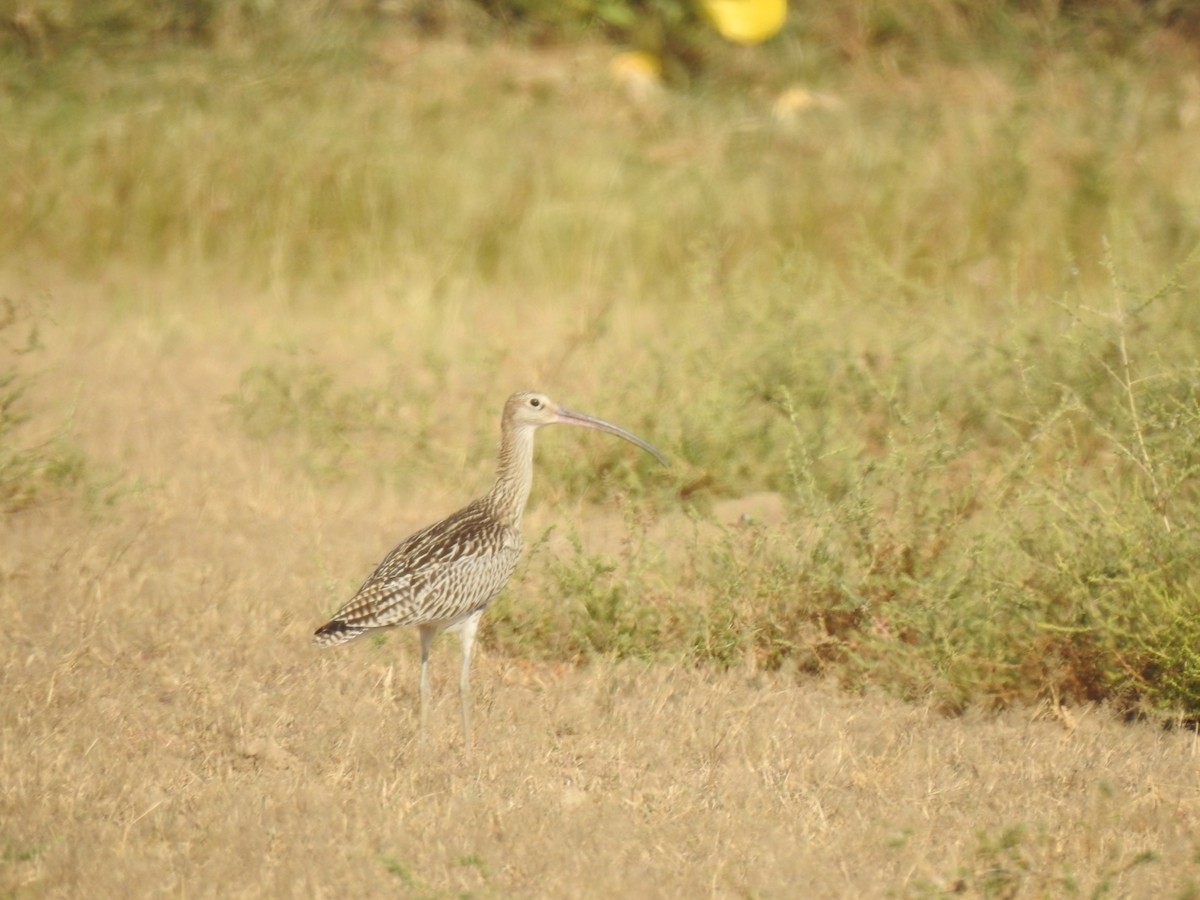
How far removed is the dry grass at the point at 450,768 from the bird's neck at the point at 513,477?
48cm

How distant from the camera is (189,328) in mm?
10273

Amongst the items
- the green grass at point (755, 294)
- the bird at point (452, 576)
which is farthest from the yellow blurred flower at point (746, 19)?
the bird at point (452, 576)

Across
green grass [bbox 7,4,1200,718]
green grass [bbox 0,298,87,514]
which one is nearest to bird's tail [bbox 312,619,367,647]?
green grass [bbox 7,4,1200,718]

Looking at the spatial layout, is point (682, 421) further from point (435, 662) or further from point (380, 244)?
point (380, 244)

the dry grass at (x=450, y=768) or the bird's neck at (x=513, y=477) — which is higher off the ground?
the bird's neck at (x=513, y=477)

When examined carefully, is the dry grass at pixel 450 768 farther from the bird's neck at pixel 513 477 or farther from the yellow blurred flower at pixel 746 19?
the yellow blurred flower at pixel 746 19

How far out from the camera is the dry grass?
4469 millimetres

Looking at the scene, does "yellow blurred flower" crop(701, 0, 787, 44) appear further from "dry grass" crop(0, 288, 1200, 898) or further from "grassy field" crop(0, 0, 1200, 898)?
"dry grass" crop(0, 288, 1200, 898)

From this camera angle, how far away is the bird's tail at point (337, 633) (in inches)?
211

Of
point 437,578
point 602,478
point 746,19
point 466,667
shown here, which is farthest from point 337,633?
point 746,19

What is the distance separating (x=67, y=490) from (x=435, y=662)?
217cm

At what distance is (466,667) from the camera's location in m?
5.62

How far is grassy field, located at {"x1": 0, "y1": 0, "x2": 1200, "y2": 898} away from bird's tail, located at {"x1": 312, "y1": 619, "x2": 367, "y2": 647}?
281mm

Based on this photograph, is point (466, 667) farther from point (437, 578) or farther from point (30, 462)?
point (30, 462)
